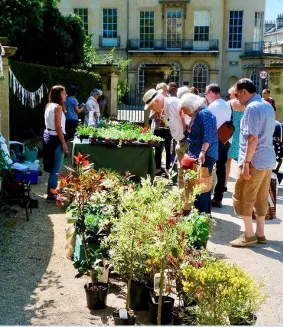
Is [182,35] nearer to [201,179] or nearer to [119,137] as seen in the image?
[119,137]

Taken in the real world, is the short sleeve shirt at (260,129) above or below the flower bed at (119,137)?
above

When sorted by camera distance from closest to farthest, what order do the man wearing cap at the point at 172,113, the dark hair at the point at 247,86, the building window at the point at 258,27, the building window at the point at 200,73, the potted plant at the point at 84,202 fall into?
the potted plant at the point at 84,202, the dark hair at the point at 247,86, the man wearing cap at the point at 172,113, the building window at the point at 200,73, the building window at the point at 258,27

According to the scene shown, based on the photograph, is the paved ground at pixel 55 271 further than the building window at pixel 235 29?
No

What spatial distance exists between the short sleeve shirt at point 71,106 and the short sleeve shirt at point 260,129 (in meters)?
7.09

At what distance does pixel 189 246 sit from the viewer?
4.72m

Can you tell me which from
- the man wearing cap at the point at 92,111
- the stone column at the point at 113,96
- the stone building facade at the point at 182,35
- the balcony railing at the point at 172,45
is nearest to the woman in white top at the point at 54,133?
the man wearing cap at the point at 92,111

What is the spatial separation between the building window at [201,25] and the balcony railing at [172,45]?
1.38ft

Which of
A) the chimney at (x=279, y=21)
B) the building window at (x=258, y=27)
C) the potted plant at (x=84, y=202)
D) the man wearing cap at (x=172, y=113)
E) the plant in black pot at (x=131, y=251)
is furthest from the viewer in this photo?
the chimney at (x=279, y=21)

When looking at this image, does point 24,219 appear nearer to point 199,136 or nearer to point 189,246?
point 199,136

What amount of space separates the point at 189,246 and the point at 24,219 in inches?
133

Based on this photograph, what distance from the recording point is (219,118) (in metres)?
7.93

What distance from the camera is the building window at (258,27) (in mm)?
45062

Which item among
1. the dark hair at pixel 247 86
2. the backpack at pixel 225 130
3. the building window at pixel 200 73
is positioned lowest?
the backpack at pixel 225 130

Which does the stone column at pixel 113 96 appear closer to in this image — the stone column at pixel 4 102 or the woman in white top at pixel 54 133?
the stone column at pixel 4 102
